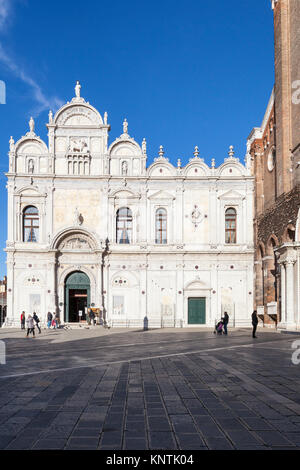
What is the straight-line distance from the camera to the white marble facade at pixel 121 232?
37844 millimetres

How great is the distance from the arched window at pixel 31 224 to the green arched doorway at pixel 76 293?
4.10 m

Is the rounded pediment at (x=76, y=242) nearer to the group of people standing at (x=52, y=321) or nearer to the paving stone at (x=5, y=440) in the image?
the group of people standing at (x=52, y=321)

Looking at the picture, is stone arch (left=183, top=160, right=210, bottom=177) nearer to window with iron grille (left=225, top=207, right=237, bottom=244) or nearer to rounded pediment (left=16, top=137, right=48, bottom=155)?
window with iron grille (left=225, top=207, right=237, bottom=244)

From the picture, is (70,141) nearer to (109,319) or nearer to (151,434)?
(109,319)

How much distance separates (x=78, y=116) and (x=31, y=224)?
9.18m

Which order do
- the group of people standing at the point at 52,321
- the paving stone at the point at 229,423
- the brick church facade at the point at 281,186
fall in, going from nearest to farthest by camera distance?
the paving stone at the point at 229,423 < the brick church facade at the point at 281,186 < the group of people standing at the point at 52,321

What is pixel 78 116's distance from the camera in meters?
39.3

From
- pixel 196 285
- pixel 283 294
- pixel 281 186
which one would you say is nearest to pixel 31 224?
pixel 196 285

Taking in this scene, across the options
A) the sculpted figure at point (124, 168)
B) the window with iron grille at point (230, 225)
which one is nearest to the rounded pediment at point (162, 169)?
the sculpted figure at point (124, 168)

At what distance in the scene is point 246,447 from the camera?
619cm

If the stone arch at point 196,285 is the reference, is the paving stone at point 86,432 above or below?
below

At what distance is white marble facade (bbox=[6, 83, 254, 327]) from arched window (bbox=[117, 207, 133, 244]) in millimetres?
158

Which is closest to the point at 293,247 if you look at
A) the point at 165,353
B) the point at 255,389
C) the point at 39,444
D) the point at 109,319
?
the point at 165,353

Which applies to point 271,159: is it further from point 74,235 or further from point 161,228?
point 74,235
